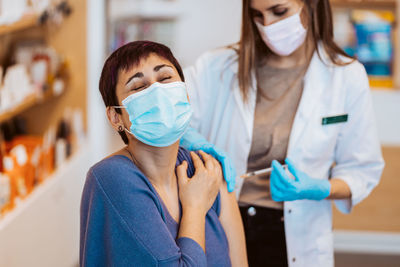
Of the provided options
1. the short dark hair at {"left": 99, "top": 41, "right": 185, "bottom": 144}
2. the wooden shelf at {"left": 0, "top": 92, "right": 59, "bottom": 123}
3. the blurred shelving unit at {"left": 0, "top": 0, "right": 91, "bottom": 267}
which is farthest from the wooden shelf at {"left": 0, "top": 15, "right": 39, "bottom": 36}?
the short dark hair at {"left": 99, "top": 41, "right": 185, "bottom": 144}

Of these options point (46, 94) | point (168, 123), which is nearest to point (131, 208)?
point (168, 123)

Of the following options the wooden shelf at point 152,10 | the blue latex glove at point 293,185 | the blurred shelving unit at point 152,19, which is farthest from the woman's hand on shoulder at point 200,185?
the wooden shelf at point 152,10

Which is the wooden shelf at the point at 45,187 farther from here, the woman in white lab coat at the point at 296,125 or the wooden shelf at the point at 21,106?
the woman in white lab coat at the point at 296,125

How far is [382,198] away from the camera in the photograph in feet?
12.8

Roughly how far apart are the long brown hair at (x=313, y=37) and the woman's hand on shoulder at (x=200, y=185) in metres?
0.45

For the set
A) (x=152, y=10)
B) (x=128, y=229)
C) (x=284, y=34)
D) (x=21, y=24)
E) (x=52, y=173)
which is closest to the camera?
(x=128, y=229)

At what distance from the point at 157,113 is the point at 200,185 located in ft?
0.77

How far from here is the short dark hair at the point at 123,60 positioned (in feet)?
4.71

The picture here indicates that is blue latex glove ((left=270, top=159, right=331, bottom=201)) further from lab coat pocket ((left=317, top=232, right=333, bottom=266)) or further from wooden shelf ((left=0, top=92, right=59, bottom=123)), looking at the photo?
wooden shelf ((left=0, top=92, right=59, bottom=123))

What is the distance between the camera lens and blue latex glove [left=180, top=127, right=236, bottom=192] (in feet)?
5.32

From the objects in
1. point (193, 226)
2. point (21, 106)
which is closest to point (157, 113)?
point (193, 226)

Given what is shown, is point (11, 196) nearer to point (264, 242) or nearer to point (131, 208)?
point (264, 242)

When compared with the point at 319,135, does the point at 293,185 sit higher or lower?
lower

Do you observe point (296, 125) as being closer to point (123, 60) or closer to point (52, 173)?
point (123, 60)
